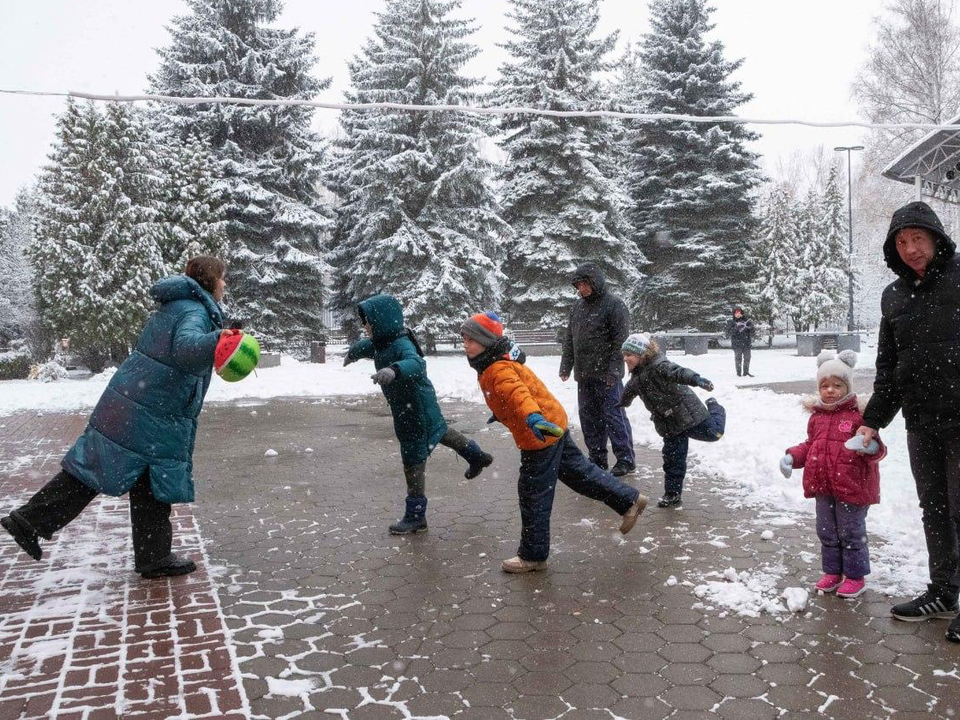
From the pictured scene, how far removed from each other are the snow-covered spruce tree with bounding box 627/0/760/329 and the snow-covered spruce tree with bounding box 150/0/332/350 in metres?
14.0

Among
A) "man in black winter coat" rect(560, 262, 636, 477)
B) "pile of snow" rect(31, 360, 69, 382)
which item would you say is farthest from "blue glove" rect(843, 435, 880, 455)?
"pile of snow" rect(31, 360, 69, 382)

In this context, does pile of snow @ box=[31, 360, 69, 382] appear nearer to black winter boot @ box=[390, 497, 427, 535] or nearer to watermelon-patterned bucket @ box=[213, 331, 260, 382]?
black winter boot @ box=[390, 497, 427, 535]

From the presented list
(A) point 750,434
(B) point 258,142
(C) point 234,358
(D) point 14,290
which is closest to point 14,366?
(D) point 14,290

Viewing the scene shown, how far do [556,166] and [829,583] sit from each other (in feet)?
85.9

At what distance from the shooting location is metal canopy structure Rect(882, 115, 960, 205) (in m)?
12.5

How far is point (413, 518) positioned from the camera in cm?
564

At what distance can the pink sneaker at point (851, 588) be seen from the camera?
4.09 meters

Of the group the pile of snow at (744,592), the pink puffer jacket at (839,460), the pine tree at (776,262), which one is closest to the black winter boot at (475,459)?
the pile of snow at (744,592)

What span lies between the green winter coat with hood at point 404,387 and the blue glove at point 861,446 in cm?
268

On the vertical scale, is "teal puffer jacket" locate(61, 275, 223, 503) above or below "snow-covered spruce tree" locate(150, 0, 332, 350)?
below

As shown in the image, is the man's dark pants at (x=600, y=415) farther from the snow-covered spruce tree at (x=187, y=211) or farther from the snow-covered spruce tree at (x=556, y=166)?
the snow-covered spruce tree at (x=556, y=166)

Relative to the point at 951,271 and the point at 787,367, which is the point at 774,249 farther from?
the point at 951,271

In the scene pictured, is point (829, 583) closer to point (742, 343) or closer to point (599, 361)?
point (599, 361)

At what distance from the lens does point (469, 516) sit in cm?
605
